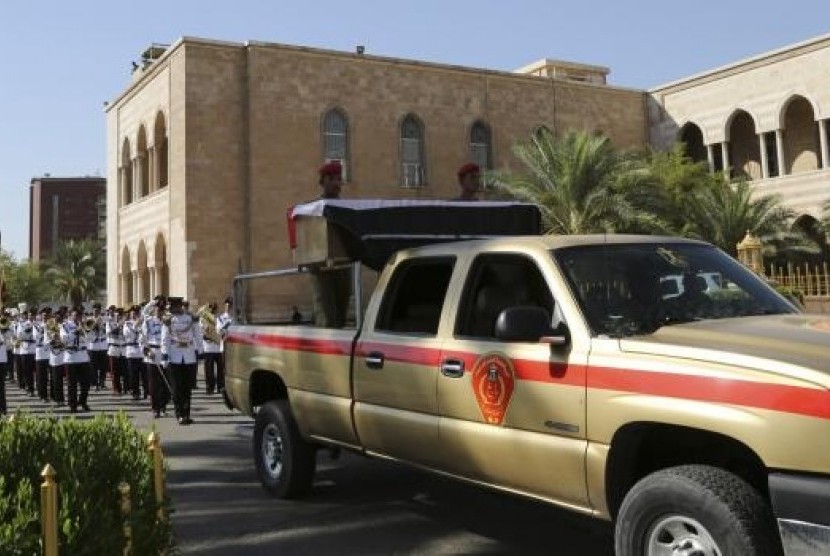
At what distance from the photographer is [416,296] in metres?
5.83

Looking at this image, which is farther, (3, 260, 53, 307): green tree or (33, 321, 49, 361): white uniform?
(3, 260, 53, 307): green tree

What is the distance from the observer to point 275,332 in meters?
7.20

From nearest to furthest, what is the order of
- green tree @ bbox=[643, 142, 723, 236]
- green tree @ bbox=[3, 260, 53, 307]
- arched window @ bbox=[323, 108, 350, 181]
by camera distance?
green tree @ bbox=[643, 142, 723, 236], arched window @ bbox=[323, 108, 350, 181], green tree @ bbox=[3, 260, 53, 307]

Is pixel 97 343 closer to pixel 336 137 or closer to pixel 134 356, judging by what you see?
pixel 134 356

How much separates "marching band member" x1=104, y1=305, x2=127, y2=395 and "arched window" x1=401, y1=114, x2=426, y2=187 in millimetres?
16961

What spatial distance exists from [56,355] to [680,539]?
586 inches

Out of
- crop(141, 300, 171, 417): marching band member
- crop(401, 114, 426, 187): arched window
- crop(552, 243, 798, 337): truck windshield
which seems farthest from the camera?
crop(401, 114, 426, 187): arched window

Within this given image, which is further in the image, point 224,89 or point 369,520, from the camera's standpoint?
point 224,89

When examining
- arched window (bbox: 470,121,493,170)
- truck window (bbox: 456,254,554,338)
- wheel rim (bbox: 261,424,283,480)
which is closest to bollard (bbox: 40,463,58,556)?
truck window (bbox: 456,254,554,338)

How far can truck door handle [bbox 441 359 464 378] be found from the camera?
16.3 ft

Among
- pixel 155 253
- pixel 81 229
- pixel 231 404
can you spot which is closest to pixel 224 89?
pixel 155 253

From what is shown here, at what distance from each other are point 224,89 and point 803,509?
29.6 meters

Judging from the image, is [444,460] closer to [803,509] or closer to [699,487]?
[699,487]

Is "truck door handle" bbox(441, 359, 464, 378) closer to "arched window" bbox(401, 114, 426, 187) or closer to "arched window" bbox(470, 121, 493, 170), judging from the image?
"arched window" bbox(401, 114, 426, 187)
